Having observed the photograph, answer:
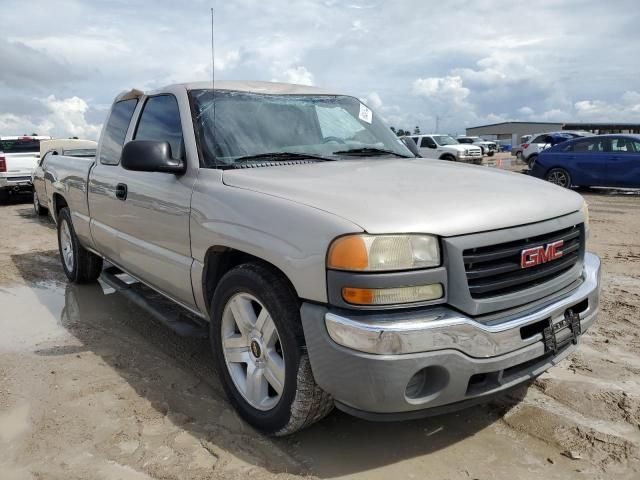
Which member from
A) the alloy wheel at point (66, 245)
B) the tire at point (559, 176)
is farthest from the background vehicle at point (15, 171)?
the tire at point (559, 176)

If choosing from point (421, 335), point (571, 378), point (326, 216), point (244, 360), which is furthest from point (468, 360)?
point (571, 378)

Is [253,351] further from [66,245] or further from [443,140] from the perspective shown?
[443,140]

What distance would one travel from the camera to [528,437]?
9.34 ft

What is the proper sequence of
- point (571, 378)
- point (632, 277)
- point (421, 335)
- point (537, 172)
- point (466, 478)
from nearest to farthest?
1. point (421, 335)
2. point (466, 478)
3. point (571, 378)
4. point (632, 277)
5. point (537, 172)

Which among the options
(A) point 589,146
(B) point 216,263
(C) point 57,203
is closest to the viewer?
(B) point 216,263

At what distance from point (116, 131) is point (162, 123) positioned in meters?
0.99

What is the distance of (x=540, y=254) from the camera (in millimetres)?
2594

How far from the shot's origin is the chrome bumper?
7.17 ft

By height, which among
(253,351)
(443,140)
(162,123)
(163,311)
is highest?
(443,140)

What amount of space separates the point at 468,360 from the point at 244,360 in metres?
1.21

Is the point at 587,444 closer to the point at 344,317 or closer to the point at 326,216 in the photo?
the point at 344,317

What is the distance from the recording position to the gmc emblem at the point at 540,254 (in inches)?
99.1

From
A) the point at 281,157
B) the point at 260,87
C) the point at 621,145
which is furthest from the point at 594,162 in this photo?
the point at 281,157

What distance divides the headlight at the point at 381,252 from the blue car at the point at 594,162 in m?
13.2
